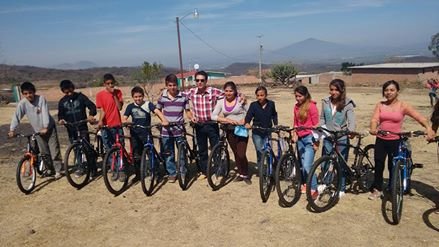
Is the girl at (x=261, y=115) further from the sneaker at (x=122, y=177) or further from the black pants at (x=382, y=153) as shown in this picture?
the sneaker at (x=122, y=177)

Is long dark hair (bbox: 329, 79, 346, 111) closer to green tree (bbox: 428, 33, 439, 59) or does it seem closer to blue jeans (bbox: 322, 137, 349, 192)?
blue jeans (bbox: 322, 137, 349, 192)

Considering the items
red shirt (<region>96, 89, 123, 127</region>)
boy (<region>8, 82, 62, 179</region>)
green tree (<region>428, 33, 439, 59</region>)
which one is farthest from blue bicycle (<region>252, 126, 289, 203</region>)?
green tree (<region>428, 33, 439, 59</region>)

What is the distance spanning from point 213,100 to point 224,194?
1595mm

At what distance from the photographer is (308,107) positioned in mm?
5121

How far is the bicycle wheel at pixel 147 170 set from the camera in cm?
555

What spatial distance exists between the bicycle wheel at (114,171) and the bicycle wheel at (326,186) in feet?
10.2

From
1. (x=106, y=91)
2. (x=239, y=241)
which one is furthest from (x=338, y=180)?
(x=106, y=91)

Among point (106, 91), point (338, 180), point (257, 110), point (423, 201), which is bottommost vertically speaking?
point (423, 201)

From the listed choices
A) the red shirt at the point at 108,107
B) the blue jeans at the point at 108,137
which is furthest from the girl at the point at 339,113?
the blue jeans at the point at 108,137

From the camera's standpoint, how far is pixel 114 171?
19.3 ft

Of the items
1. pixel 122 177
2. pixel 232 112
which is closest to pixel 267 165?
pixel 232 112

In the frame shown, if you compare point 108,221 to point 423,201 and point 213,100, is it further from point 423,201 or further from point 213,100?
point 423,201

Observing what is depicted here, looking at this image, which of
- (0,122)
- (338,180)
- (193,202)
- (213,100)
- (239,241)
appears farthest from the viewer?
(0,122)

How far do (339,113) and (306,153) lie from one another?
2.53 ft
